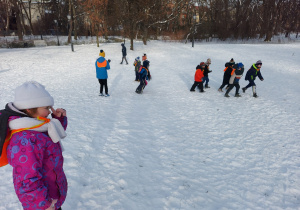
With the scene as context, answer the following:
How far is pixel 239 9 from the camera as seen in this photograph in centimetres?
3172

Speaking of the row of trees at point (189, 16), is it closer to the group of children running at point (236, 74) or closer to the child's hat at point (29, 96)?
the group of children running at point (236, 74)

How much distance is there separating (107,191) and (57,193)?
1.71 m

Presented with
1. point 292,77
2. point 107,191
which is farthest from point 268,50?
point 107,191

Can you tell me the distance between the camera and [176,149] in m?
4.72

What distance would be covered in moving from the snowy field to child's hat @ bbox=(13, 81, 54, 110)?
2.25m

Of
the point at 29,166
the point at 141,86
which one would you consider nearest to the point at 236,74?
the point at 141,86

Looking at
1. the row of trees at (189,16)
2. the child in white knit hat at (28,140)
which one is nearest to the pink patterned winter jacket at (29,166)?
the child in white knit hat at (28,140)

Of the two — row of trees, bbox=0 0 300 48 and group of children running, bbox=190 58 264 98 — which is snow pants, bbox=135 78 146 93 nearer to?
group of children running, bbox=190 58 264 98

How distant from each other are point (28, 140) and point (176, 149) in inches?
150

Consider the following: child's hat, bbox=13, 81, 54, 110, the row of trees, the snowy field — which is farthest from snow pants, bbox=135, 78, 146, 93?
the row of trees

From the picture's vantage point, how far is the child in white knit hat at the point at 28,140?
4.55ft

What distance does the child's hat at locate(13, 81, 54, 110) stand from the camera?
1.42 metres

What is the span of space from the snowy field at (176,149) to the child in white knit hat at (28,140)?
184 cm

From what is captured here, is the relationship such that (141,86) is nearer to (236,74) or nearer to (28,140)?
(236,74)
